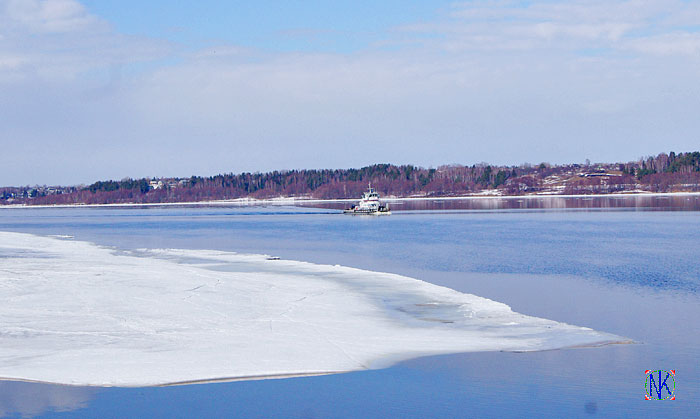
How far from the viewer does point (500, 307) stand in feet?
51.6

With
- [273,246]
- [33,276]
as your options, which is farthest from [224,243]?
[33,276]

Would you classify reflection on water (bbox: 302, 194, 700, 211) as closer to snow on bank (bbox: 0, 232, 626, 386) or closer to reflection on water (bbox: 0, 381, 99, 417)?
snow on bank (bbox: 0, 232, 626, 386)

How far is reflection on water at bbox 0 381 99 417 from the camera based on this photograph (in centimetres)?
913

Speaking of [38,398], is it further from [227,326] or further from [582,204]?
[582,204]

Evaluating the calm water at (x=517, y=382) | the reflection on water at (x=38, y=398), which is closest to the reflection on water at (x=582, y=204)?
the calm water at (x=517, y=382)

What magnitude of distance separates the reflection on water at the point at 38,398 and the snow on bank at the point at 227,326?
0.23 metres

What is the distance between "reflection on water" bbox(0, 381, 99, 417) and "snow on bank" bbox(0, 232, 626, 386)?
229 millimetres

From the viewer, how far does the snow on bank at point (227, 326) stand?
Result: 433 inches

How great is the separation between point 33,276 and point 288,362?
11167 millimetres

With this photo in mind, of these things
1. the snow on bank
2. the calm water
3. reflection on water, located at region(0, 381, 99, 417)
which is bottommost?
the calm water

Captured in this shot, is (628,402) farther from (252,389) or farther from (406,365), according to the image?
(252,389)

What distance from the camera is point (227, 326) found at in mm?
13750

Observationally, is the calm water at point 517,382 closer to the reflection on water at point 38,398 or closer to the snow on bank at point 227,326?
the reflection on water at point 38,398

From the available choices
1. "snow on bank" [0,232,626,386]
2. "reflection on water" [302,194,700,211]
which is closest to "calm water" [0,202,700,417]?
"snow on bank" [0,232,626,386]
